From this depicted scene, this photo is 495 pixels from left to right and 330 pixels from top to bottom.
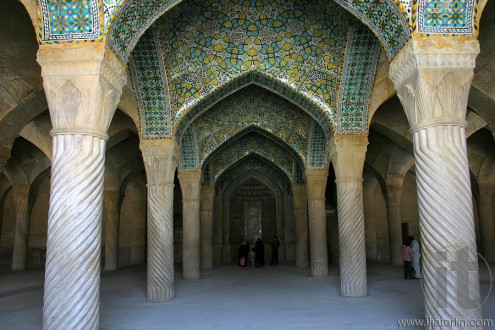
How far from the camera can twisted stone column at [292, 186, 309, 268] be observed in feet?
42.9

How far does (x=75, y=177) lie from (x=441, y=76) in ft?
12.0

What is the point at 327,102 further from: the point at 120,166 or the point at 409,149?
the point at 120,166

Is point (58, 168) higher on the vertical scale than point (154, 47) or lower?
lower

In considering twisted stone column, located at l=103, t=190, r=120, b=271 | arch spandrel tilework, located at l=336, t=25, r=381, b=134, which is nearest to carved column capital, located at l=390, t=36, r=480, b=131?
arch spandrel tilework, located at l=336, t=25, r=381, b=134

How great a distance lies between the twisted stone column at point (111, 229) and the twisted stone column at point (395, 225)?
28.9 feet

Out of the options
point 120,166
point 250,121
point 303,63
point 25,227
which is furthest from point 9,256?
point 303,63

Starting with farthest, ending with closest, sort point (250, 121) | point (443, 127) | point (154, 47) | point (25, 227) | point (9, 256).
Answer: point (9, 256) → point (25, 227) → point (250, 121) → point (154, 47) → point (443, 127)

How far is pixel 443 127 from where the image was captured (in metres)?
4.06

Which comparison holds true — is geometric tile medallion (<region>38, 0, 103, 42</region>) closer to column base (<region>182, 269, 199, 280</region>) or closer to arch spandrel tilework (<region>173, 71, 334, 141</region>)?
arch spandrel tilework (<region>173, 71, 334, 141</region>)

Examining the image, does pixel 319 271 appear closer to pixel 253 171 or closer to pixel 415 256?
pixel 415 256

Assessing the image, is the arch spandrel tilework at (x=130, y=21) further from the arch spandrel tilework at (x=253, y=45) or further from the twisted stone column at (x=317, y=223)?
the twisted stone column at (x=317, y=223)

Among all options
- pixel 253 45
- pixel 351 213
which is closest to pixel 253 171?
pixel 253 45

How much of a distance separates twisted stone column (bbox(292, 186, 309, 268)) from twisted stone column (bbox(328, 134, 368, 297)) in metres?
5.73

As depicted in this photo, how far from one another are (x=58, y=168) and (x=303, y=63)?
486cm
